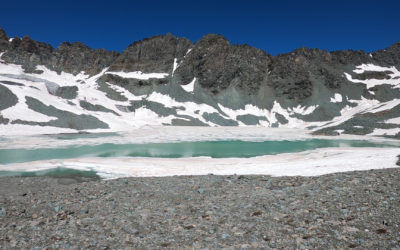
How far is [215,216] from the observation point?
8781mm

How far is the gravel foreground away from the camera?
6.81m

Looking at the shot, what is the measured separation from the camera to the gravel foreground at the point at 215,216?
22.4 feet

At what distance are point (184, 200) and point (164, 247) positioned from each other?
14.2ft

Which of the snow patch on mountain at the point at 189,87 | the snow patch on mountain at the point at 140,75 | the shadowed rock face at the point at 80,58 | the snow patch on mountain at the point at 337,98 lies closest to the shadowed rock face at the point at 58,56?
the shadowed rock face at the point at 80,58

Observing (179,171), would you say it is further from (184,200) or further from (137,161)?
(184,200)

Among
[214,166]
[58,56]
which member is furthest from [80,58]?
[214,166]

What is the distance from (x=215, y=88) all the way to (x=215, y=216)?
105027 millimetres

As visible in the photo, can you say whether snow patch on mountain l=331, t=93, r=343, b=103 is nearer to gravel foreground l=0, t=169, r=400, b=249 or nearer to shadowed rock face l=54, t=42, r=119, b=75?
gravel foreground l=0, t=169, r=400, b=249

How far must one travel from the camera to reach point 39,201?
37.0ft

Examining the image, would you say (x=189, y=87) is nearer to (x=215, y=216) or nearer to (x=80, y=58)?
(x=80, y=58)

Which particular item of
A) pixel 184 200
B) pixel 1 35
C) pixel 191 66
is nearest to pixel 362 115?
pixel 191 66

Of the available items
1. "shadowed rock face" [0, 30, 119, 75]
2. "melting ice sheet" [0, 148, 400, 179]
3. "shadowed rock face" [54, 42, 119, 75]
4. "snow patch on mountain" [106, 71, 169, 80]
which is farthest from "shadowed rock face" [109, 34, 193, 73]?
"melting ice sheet" [0, 148, 400, 179]

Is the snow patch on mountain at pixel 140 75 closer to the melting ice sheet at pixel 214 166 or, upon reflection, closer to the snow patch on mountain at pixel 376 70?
the snow patch on mountain at pixel 376 70

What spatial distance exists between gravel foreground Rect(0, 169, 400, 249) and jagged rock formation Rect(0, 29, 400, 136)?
5647cm
